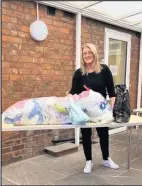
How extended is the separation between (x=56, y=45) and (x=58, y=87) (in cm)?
57

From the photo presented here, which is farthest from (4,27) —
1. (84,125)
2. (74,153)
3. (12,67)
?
(74,153)

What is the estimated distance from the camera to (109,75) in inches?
101

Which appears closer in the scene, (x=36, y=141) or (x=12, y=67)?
(x=12, y=67)

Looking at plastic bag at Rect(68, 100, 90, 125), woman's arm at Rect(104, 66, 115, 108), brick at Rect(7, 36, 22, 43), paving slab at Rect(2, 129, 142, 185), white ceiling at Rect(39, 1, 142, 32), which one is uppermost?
white ceiling at Rect(39, 1, 142, 32)

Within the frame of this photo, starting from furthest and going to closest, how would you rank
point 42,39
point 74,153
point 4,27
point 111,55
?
point 111,55 < point 74,153 < point 42,39 < point 4,27

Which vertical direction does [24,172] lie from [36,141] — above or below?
below

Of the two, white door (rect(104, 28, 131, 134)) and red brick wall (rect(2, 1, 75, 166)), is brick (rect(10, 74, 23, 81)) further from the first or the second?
white door (rect(104, 28, 131, 134))

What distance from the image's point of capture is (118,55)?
4.46 m

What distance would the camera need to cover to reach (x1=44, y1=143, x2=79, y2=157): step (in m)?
3.15

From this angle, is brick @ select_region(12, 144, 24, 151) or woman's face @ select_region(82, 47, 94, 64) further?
brick @ select_region(12, 144, 24, 151)

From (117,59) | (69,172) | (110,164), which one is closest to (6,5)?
(69,172)

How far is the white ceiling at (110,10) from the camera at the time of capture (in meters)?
3.07

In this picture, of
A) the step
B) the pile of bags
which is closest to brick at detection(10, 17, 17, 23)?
the pile of bags

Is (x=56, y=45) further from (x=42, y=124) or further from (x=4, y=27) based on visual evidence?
(x=42, y=124)
